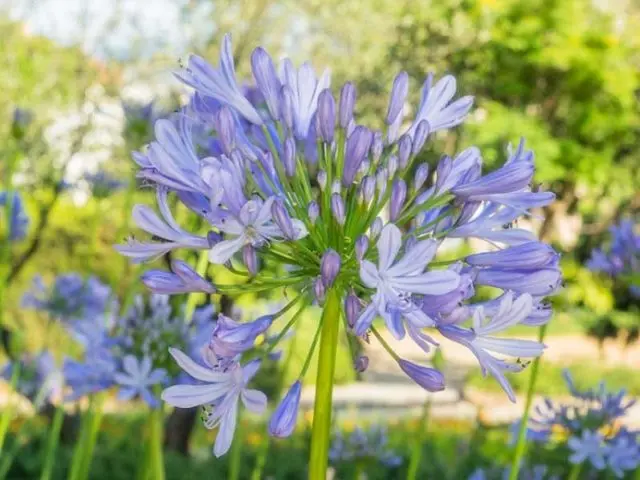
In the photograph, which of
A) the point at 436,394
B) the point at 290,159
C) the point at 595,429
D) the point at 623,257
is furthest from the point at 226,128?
the point at 436,394

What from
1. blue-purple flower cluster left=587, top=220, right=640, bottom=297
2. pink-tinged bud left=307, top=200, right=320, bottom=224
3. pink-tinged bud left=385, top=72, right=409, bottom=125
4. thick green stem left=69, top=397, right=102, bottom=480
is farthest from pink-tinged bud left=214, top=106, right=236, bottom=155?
blue-purple flower cluster left=587, top=220, right=640, bottom=297

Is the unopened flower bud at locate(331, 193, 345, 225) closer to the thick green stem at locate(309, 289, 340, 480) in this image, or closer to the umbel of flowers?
the umbel of flowers

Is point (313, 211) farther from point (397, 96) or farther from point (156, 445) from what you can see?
point (156, 445)

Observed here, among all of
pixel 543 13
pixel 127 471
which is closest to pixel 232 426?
pixel 127 471

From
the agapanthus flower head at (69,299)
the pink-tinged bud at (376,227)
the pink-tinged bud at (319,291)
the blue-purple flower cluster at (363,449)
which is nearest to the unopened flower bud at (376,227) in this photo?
A: the pink-tinged bud at (376,227)

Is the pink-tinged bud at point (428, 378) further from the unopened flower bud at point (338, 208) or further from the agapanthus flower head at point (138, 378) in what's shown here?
the agapanthus flower head at point (138, 378)
